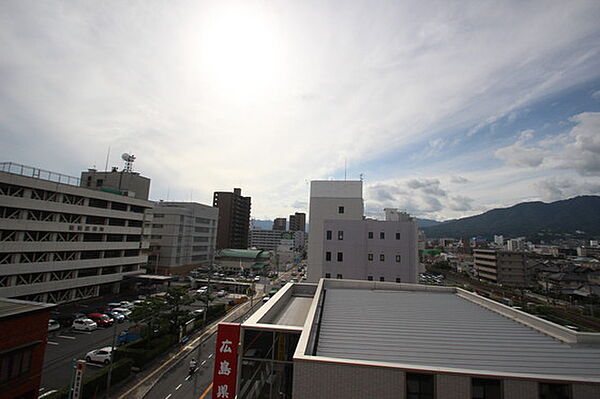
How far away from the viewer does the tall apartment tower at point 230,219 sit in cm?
10694

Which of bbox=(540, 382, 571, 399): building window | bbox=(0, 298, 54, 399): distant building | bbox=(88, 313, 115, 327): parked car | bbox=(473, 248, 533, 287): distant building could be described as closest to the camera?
bbox=(540, 382, 571, 399): building window

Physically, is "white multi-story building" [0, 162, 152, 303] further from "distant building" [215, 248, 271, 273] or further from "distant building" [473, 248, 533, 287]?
"distant building" [473, 248, 533, 287]

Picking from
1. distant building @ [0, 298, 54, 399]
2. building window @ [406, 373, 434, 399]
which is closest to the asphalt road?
distant building @ [0, 298, 54, 399]

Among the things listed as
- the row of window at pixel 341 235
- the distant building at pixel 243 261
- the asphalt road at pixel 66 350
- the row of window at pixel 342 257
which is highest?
the row of window at pixel 341 235

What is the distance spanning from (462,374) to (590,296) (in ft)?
212

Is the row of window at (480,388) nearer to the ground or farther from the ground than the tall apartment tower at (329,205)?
nearer to the ground

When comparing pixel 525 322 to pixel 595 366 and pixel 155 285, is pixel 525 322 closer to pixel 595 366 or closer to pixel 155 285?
pixel 595 366

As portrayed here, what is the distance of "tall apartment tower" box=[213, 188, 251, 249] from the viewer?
107 meters

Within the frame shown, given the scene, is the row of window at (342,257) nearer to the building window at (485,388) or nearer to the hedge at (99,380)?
the hedge at (99,380)

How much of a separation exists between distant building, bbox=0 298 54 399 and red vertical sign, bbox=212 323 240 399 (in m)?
10.4

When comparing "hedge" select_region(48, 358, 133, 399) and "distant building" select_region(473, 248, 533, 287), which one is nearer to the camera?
"hedge" select_region(48, 358, 133, 399)

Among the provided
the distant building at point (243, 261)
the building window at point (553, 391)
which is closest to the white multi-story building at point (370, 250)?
the building window at point (553, 391)

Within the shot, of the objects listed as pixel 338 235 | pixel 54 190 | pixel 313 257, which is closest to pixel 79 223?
pixel 54 190

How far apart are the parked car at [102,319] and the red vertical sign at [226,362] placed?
27489mm
